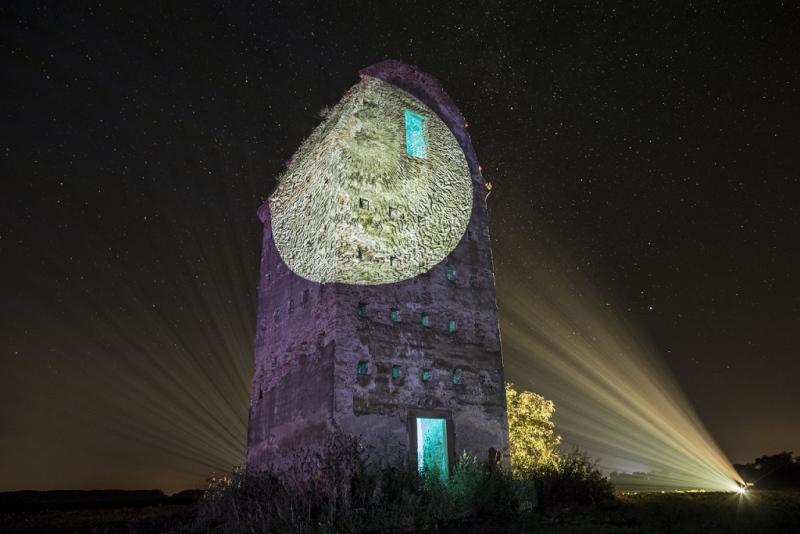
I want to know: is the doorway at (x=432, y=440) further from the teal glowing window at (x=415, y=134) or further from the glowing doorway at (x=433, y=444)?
the teal glowing window at (x=415, y=134)

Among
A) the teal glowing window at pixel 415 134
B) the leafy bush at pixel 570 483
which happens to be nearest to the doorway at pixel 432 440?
the leafy bush at pixel 570 483

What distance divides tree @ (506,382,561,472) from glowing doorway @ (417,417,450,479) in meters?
4.88

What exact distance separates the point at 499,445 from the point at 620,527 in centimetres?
579

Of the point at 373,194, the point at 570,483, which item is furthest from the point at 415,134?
the point at 570,483

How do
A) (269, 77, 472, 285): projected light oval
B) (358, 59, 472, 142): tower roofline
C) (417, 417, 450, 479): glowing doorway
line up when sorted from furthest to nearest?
(358, 59, 472, 142): tower roofline → (269, 77, 472, 285): projected light oval → (417, 417, 450, 479): glowing doorway

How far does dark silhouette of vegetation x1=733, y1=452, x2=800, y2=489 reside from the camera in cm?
1953

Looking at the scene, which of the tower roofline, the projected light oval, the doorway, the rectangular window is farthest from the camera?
the tower roofline

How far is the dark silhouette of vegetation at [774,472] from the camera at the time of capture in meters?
19.5

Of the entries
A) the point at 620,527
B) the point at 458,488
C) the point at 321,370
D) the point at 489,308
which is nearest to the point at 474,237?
the point at 489,308

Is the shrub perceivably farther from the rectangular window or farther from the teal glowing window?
the teal glowing window

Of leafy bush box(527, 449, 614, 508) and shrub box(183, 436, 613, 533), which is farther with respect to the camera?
leafy bush box(527, 449, 614, 508)

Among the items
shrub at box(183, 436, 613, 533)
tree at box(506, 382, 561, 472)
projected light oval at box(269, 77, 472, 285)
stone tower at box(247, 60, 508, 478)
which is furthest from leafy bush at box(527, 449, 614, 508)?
projected light oval at box(269, 77, 472, 285)

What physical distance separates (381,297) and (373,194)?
3.28 metres

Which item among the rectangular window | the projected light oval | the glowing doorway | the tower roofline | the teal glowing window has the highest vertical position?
the tower roofline
